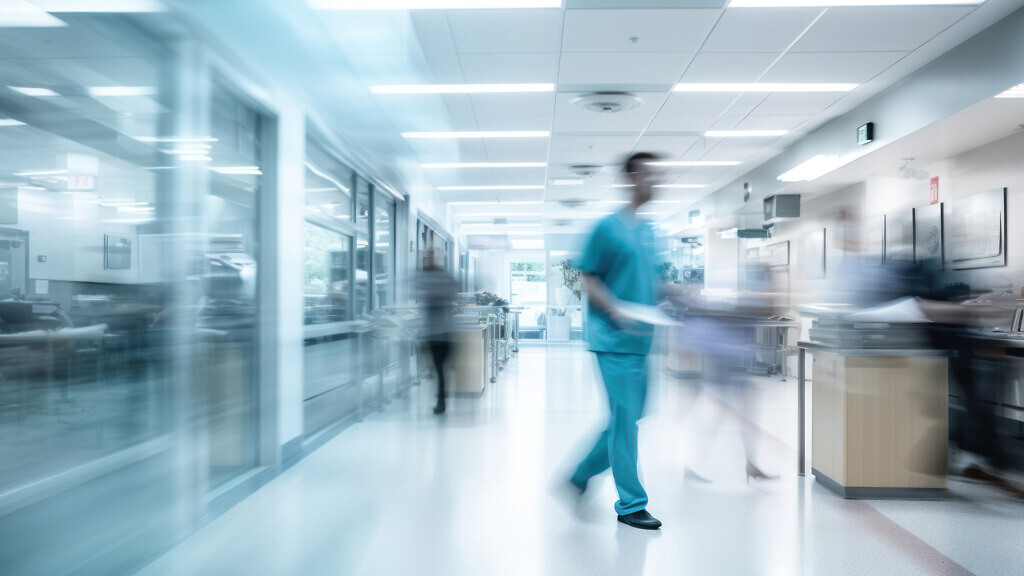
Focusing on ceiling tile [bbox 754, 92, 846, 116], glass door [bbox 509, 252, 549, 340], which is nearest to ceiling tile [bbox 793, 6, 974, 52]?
ceiling tile [bbox 754, 92, 846, 116]

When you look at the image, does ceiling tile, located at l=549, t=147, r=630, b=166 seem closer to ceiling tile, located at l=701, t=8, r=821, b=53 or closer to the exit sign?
the exit sign

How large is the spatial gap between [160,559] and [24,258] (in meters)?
0.48

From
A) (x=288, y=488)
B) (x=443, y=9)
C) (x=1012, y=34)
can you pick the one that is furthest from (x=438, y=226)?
(x=1012, y=34)

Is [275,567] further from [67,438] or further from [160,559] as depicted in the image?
[160,559]

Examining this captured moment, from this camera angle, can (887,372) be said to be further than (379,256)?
Yes

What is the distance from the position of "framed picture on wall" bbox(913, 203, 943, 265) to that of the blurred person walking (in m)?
5.13

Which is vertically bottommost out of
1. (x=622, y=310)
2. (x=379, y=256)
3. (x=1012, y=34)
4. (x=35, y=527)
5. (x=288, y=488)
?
(x=288, y=488)

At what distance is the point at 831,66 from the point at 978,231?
73.4 inches

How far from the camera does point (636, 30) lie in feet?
12.4

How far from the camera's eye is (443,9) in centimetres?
351

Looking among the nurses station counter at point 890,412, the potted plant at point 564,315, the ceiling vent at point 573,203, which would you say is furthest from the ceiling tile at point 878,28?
the potted plant at point 564,315

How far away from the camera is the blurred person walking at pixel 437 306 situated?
1.41 metres

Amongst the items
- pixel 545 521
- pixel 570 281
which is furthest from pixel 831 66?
pixel 570 281

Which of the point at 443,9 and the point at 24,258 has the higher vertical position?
the point at 443,9
